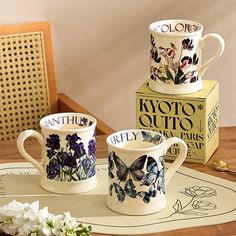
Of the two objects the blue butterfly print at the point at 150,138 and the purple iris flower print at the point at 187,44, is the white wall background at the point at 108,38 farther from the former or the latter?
the blue butterfly print at the point at 150,138

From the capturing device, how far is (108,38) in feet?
8.70

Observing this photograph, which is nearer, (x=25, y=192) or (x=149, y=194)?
(x=149, y=194)

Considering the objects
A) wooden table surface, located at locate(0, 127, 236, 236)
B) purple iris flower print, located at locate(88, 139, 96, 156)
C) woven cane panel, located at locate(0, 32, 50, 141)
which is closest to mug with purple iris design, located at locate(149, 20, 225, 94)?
wooden table surface, located at locate(0, 127, 236, 236)

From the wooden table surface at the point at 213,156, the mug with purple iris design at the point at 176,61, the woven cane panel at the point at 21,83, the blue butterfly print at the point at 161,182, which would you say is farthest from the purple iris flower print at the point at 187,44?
the woven cane panel at the point at 21,83

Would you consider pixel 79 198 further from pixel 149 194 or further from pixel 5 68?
pixel 5 68

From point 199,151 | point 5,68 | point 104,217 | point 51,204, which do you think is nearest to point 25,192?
point 51,204

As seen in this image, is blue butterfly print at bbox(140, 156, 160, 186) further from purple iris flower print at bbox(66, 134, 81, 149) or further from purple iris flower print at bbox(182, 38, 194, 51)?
purple iris flower print at bbox(182, 38, 194, 51)

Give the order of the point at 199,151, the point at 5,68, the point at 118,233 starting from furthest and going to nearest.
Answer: the point at 5,68 → the point at 199,151 → the point at 118,233

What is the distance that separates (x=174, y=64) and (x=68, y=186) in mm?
382

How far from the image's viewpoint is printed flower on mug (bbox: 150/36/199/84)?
1819 millimetres

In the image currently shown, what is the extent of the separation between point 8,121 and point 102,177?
2.81 ft

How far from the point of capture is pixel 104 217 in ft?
5.08

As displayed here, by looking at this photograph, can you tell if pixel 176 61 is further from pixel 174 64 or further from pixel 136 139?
pixel 136 139

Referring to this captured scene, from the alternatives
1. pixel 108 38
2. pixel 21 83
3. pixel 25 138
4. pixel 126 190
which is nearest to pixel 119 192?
pixel 126 190
